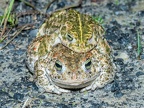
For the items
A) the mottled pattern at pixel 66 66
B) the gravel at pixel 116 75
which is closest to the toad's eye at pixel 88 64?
the mottled pattern at pixel 66 66

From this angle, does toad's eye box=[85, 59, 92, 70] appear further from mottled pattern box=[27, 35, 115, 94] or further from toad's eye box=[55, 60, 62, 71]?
toad's eye box=[55, 60, 62, 71]

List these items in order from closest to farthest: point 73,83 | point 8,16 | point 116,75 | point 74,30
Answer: point 73,83 → point 74,30 → point 116,75 → point 8,16

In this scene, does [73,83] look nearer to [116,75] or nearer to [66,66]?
[66,66]

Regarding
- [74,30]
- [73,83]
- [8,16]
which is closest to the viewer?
[73,83]

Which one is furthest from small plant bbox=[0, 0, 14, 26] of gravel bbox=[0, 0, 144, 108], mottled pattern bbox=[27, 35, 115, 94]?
mottled pattern bbox=[27, 35, 115, 94]

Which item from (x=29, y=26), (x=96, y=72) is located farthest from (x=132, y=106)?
(x=29, y=26)

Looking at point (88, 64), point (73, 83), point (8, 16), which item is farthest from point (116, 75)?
point (8, 16)

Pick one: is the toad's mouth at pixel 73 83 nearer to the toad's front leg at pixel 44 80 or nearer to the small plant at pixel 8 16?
the toad's front leg at pixel 44 80

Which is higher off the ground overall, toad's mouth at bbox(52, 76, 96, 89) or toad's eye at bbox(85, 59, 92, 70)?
toad's eye at bbox(85, 59, 92, 70)

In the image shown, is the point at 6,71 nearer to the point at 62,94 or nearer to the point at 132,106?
the point at 62,94
